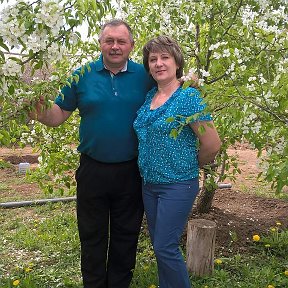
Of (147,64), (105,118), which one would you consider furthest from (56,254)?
(147,64)

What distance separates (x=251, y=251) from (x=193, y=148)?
1.89 m

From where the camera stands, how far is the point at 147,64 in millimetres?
3084

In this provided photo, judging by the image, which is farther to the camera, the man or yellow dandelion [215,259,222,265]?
yellow dandelion [215,259,222,265]

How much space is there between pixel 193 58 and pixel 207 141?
5.34 ft

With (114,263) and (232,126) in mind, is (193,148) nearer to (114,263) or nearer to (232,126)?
(232,126)

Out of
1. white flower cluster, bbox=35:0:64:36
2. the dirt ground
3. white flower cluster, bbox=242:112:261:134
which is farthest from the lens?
the dirt ground

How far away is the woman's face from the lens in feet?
9.48

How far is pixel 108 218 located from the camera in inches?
133

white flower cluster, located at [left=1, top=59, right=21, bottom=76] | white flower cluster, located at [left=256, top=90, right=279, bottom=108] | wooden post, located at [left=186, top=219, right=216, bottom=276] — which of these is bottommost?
wooden post, located at [left=186, top=219, right=216, bottom=276]

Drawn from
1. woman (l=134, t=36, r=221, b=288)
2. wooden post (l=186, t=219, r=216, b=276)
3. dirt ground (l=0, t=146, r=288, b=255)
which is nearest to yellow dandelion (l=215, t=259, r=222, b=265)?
wooden post (l=186, t=219, r=216, b=276)

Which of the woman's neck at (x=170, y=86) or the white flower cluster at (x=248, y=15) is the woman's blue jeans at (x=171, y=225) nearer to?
the woman's neck at (x=170, y=86)

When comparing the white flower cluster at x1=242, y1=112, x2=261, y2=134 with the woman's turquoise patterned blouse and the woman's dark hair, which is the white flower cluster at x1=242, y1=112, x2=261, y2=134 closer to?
the woman's turquoise patterned blouse

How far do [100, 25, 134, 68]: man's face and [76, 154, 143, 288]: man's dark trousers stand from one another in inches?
26.7

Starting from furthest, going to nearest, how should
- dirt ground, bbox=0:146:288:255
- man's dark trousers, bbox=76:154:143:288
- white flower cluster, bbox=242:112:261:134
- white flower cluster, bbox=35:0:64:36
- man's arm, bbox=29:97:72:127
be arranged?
1. dirt ground, bbox=0:146:288:255
2. man's dark trousers, bbox=76:154:143:288
3. man's arm, bbox=29:97:72:127
4. white flower cluster, bbox=242:112:261:134
5. white flower cluster, bbox=35:0:64:36
